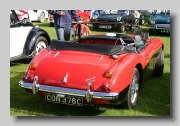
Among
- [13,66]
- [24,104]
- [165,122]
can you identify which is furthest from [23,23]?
[165,122]

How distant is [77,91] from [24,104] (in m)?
1.22

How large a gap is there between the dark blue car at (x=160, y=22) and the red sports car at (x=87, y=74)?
9.07 metres

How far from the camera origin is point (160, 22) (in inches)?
517

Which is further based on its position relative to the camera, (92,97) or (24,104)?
(24,104)

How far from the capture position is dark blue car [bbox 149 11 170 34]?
1286 centimetres

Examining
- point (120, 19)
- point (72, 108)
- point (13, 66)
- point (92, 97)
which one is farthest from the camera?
point (120, 19)

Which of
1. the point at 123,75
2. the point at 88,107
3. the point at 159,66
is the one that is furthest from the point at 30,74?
the point at 159,66

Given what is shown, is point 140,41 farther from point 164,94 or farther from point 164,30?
point 164,30

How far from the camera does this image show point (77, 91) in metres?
3.39

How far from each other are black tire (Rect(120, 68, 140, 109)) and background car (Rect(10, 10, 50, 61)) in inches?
133

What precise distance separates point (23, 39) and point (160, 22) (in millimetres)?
8526

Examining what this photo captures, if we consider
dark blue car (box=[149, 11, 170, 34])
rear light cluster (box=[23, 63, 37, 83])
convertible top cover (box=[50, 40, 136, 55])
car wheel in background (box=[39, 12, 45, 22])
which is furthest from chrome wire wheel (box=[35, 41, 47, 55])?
car wheel in background (box=[39, 12, 45, 22])

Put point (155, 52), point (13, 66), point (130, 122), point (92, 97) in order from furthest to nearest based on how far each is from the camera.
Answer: point (13, 66) < point (155, 52) < point (130, 122) < point (92, 97)

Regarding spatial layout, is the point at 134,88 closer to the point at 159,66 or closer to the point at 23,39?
the point at 159,66
